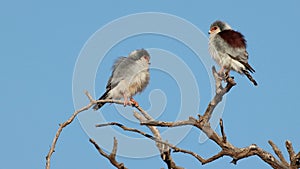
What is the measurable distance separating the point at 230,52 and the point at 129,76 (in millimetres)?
1623

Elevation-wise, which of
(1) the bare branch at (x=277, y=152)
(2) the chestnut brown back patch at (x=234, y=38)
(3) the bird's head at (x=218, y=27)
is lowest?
(1) the bare branch at (x=277, y=152)

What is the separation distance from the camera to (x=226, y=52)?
25.2 ft

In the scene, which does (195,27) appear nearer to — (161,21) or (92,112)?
(161,21)

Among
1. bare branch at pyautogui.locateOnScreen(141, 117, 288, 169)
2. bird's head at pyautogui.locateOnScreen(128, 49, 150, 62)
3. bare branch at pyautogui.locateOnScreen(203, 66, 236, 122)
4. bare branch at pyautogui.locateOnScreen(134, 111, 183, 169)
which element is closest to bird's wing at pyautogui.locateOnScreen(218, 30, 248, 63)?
bird's head at pyautogui.locateOnScreen(128, 49, 150, 62)

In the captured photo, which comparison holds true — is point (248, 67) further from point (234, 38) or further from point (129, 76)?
point (129, 76)

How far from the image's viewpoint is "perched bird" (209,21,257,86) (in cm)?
761

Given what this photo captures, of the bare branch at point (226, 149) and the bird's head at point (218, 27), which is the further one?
the bird's head at point (218, 27)

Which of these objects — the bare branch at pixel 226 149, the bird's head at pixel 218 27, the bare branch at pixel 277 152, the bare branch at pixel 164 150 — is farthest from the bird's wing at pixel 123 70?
the bare branch at pixel 277 152

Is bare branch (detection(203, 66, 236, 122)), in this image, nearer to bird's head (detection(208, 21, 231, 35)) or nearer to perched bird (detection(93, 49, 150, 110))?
perched bird (detection(93, 49, 150, 110))

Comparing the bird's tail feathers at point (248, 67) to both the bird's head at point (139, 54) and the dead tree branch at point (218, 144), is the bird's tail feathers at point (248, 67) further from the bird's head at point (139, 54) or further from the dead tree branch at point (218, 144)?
the dead tree branch at point (218, 144)

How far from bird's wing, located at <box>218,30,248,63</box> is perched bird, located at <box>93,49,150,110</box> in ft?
4.61

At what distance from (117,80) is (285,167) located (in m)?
3.37

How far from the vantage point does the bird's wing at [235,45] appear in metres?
7.69

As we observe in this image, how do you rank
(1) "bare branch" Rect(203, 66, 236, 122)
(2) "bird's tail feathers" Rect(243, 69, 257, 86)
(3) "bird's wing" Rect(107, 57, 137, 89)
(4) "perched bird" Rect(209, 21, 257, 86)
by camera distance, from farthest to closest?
(4) "perched bird" Rect(209, 21, 257, 86) → (2) "bird's tail feathers" Rect(243, 69, 257, 86) → (3) "bird's wing" Rect(107, 57, 137, 89) → (1) "bare branch" Rect(203, 66, 236, 122)
